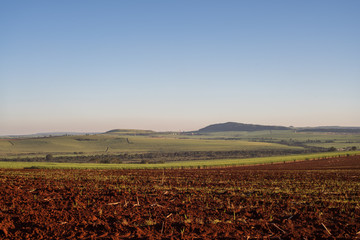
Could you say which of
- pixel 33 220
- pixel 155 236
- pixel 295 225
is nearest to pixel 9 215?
pixel 33 220

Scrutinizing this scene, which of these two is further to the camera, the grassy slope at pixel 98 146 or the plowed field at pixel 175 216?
the grassy slope at pixel 98 146

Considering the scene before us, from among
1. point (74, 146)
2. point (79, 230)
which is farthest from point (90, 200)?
point (74, 146)

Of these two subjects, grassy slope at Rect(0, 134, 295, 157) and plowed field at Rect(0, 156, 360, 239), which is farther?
grassy slope at Rect(0, 134, 295, 157)

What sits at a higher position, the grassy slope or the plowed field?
the plowed field

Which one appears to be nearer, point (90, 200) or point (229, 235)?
point (229, 235)

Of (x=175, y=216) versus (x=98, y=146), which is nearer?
(x=175, y=216)

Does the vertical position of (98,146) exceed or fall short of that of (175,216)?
it falls short

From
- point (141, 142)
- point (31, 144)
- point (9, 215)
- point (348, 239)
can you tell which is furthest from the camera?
point (141, 142)

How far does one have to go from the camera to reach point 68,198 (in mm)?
14312

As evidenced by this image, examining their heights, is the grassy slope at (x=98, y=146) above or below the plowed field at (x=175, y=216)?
below

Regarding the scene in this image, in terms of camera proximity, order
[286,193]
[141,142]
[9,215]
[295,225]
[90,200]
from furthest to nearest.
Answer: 1. [141,142]
2. [286,193]
3. [90,200]
4. [9,215]
5. [295,225]

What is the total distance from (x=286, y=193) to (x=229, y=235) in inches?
370

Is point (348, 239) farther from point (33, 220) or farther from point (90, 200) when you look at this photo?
point (90, 200)

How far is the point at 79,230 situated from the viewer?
28.6ft
